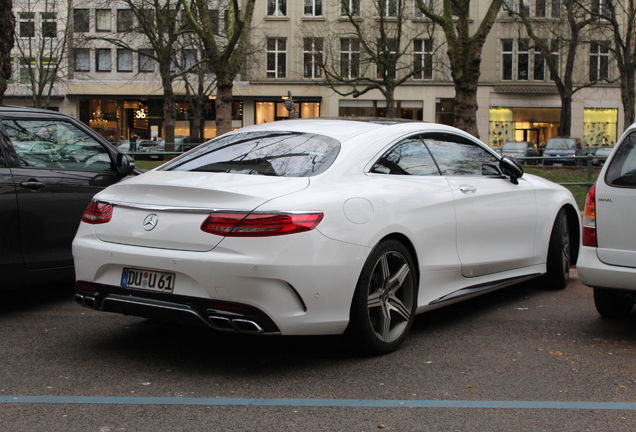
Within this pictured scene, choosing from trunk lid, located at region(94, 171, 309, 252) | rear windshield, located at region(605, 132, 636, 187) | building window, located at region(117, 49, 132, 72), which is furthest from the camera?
building window, located at region(117, 49, 132, 72)

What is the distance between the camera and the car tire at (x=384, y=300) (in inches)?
188

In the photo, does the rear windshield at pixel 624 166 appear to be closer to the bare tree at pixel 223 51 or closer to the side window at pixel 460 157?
the side window at pixel 460 157

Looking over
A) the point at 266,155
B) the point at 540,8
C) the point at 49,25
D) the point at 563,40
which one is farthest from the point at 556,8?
the point at 266,155

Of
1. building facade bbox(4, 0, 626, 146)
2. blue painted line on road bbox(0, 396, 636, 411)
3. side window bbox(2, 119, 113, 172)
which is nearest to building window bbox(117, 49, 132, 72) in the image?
building facade bbox(4, 0, 626, 146)

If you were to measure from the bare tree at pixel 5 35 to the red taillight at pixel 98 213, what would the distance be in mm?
8059

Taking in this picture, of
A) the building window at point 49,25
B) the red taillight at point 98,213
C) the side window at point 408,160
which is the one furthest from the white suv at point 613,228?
the building window at point 49,25

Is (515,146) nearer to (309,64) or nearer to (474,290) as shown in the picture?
(309,64)

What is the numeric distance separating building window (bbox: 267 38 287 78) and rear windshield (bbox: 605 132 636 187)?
49224 millimetres

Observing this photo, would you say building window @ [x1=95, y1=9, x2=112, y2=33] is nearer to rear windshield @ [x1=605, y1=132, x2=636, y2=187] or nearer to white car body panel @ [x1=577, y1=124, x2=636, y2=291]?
rear windshield @ [x1=605, y1=132, x2=636, y2=187]

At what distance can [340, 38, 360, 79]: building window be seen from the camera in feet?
163

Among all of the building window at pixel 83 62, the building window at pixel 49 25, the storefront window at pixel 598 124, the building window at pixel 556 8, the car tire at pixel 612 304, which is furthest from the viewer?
the building window at pixel 83 62

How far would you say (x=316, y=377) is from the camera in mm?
4602

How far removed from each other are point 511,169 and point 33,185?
152 inches

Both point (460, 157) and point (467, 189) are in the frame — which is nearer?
point (467, 189)
